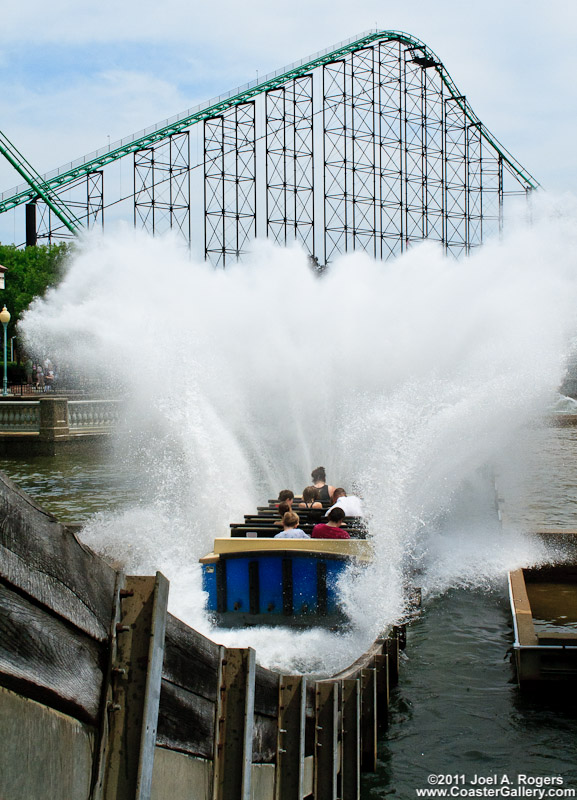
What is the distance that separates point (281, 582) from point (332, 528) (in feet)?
2.62

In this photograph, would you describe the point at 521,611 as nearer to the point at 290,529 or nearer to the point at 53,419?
the point at 290,529

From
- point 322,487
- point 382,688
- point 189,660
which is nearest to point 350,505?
point 322,487

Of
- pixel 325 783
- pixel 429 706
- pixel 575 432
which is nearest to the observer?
pixel 325 783

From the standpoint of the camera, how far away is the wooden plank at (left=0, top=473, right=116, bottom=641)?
1501mm

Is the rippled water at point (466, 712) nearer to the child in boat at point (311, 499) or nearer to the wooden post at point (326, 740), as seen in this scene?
the wooden post at point (326, 740)

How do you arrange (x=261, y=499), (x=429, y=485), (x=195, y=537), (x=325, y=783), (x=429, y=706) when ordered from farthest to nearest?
(x=261, y=499) → (x=429, y=485) → (x=195, y=537) → (x=429, y=706) → (x=325, y=783)

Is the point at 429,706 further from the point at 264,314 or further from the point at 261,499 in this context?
the point at 264,314

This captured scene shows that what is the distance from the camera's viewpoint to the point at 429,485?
1170cm

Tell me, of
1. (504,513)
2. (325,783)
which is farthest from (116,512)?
(325,783)

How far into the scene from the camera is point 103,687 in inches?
71.4

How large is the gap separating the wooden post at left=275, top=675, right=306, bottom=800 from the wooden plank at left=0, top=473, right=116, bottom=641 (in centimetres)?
151

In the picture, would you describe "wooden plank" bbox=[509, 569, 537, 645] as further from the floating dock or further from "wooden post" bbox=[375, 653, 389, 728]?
"wooden post" bbox=[375, 653, 389, 728]

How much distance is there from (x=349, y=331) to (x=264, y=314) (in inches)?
75.3

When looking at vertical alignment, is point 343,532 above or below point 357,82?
below
